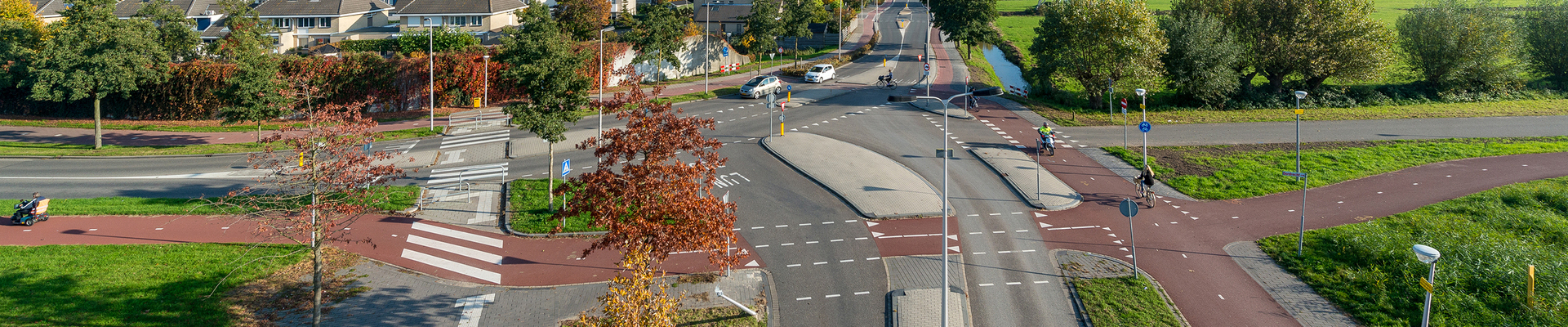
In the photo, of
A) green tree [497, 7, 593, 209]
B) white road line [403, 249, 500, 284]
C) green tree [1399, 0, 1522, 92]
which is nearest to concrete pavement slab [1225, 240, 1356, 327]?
white road line [403, 249, 500, 284]

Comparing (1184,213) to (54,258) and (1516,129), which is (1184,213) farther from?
(54,258)

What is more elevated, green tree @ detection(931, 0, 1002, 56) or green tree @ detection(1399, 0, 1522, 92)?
green tree @ detection(931, 0, 1002, 56)

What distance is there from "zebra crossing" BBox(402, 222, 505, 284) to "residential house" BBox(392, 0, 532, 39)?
44870 mm

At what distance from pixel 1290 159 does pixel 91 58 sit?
5232cm

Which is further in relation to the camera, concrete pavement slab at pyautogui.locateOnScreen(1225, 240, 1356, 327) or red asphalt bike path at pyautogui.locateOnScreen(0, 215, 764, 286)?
red asphalt bike path at pyautogui.locateOnScreen(0, 215, 764, 286)

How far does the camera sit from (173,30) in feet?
141

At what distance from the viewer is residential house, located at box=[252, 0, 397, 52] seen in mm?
66000

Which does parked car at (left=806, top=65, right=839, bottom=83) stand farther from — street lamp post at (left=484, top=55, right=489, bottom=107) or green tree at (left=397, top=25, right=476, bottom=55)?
green tree at (left=397, top=25, right=476, bottom=55)

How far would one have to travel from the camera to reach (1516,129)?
122 feet

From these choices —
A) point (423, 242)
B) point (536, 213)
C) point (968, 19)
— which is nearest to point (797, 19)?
point (968, 19)

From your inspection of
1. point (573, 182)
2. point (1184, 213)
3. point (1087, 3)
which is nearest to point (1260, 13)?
point (1087, 3)

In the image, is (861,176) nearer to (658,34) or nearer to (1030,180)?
(1030,180)

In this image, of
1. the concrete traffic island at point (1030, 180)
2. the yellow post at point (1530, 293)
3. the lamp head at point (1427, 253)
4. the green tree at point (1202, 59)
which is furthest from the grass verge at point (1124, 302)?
the green tree at point (1202, 59)

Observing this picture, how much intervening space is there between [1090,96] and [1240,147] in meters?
9.06
